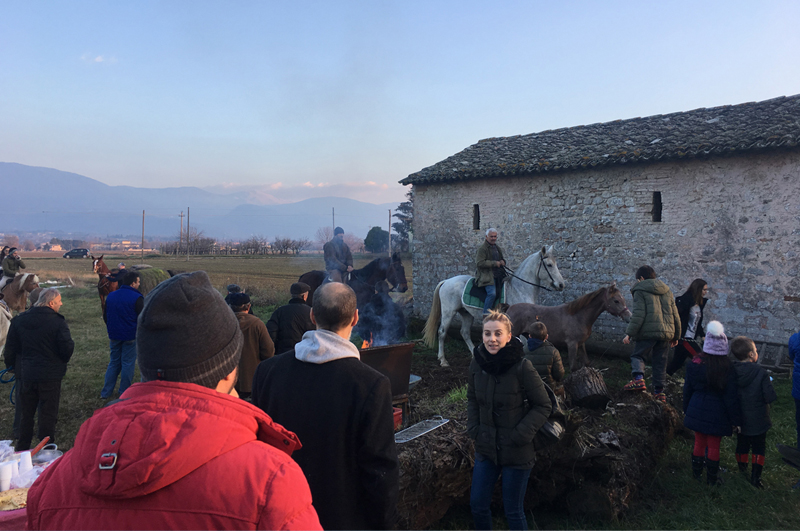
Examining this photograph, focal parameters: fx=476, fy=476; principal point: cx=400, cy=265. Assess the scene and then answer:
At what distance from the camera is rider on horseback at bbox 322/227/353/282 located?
428 inches

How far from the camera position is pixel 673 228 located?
9.95m

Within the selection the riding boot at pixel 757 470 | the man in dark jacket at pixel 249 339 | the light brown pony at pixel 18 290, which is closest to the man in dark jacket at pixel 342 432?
the man in dark jacket at pixel 249 339

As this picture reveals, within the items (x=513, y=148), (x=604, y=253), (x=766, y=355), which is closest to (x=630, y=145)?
(x=604, y=253)

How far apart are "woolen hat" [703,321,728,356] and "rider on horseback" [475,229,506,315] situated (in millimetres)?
4771

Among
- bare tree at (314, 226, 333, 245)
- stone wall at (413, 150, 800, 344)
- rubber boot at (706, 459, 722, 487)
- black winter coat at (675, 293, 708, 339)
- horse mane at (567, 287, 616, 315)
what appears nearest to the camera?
rubber boot at (706, 459, 722, 487)

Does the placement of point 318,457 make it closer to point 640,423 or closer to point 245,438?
point 245,438

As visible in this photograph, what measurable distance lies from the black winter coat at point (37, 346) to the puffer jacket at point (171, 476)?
4.45 metres

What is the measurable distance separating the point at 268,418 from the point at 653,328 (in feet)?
20.4

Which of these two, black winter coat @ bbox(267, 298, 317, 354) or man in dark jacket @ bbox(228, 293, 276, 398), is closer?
man in dark jacket @ bbox(228, 293, 276, 398)

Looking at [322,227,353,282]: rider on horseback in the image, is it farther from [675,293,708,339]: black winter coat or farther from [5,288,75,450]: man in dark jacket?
[675,293,708,339]: black winter coat

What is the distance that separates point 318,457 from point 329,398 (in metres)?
0.28

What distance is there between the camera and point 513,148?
13797mm

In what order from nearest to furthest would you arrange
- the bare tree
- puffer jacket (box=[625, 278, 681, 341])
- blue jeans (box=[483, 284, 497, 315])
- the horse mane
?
puffer jacket (box=[625, 278, 681, 341]) → the horse mane → blue jeans (box=[483, 284, 497, 315]) → the bare tree

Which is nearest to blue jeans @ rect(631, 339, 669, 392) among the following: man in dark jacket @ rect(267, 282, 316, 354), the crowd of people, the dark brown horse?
the crowd of people
